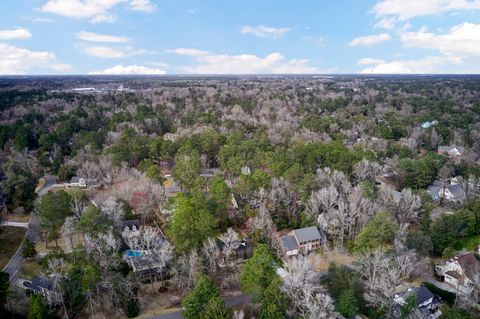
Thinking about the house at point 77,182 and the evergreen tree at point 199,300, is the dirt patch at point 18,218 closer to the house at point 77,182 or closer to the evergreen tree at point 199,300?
the house at point 77,182

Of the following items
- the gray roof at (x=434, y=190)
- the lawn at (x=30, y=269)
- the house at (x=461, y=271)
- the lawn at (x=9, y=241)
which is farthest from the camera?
the gray roof at (x=434, y=190)

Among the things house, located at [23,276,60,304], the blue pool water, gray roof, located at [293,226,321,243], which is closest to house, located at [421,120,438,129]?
gray roof, located at [293,226,321,243]

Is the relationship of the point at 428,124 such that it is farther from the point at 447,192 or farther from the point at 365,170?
the point at 365,170

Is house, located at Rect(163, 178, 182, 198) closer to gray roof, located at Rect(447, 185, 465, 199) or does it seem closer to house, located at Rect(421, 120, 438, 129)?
gray roof, located at Rect(447, 185, 465, 199)

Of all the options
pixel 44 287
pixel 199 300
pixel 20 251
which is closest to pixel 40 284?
pixel 44 287

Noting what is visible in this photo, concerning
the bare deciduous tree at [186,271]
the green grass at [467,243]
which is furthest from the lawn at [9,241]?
the green grass at [467,243]

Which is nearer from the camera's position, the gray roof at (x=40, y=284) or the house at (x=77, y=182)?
the gray roof at (x=40, y=284)
